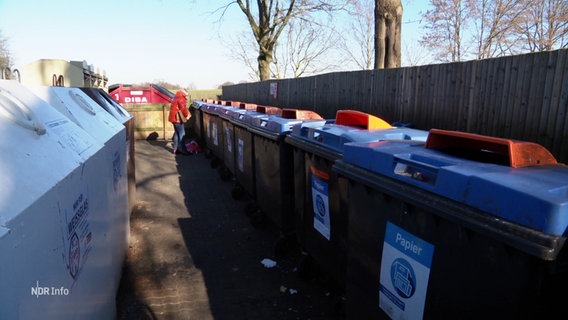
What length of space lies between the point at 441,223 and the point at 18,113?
7.06ft

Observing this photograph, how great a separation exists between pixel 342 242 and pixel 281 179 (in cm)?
158

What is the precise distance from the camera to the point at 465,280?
1.73m

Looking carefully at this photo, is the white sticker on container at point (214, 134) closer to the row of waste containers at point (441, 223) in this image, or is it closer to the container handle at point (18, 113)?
the row of waste containers at point (441, 223)

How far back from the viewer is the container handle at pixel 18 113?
191 cm

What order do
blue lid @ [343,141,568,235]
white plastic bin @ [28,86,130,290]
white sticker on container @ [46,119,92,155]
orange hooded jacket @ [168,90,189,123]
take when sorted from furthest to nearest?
orange hooded jacket @ [168,90,189,123] → white plastic bin @ [28,86,130,290] → white sticker on container @ [46,119,92,155] → blue lid @ [343,141,568,235]

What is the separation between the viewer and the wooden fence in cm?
310

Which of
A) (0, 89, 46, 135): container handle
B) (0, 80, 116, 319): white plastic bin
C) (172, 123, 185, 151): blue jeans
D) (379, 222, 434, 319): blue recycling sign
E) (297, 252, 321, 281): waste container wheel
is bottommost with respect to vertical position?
(297, 252, 321, 281): waste container wheel

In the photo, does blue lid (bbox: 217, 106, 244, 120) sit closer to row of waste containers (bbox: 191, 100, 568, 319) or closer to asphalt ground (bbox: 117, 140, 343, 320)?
asphalt ground (bbox: 117, 140, 343, 320)

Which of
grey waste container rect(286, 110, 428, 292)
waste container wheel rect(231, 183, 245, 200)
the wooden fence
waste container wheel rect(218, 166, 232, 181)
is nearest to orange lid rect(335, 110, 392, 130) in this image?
grey waste container rect(286, 110, 428, 292)

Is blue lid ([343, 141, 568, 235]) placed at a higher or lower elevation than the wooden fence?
lower

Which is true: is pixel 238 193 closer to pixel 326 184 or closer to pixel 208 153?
pixel 326 184

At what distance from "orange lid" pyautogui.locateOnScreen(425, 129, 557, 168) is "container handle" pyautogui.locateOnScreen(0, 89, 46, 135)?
2186mm

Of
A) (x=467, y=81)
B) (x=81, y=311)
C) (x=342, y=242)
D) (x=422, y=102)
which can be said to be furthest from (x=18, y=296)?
(x=422, y=102)

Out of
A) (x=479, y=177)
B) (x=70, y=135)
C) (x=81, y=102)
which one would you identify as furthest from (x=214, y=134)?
(x=479, y=177)
